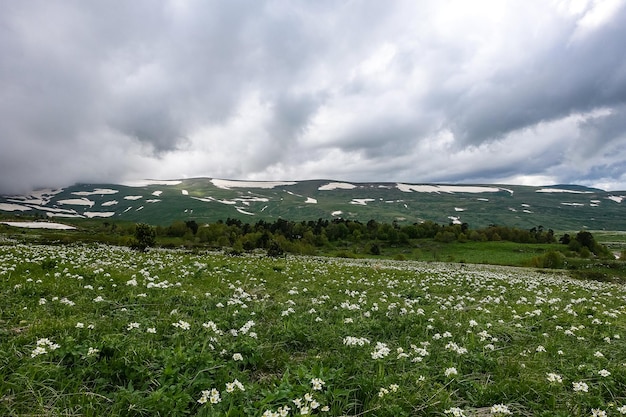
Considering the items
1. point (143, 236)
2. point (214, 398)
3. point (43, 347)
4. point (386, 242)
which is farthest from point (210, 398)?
point (386, 242)

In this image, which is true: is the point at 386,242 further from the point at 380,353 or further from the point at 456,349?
the point at 380,353

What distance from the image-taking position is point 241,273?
21.3 meters

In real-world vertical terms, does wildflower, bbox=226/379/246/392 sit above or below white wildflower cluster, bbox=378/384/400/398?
above

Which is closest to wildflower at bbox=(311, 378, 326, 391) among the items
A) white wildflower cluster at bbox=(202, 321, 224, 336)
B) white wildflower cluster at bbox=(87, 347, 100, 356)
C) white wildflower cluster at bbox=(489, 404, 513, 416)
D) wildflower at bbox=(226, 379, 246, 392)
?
wildflower at bbox=(226, 379, 246, 392)

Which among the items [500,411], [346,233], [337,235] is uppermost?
[500,411]

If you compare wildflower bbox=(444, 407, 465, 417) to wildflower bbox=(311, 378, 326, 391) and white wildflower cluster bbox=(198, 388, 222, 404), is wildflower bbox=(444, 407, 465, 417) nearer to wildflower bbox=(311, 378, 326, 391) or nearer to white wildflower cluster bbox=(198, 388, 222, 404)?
wildflower bbox=(311, 378, 326, 391)

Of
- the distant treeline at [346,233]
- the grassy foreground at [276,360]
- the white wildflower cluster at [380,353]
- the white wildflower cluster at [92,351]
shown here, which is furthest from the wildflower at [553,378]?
the distant treeline at [346,233]

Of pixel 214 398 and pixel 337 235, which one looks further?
pixel 337 235

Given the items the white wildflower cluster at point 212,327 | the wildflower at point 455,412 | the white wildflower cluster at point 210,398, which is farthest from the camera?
the white wildflower cluster at point 212,327

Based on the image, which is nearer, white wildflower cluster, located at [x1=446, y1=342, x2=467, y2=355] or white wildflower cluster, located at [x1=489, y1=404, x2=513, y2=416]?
white wildflower cluster, located at [x1=489, y1=404, x2=513, y2=416]

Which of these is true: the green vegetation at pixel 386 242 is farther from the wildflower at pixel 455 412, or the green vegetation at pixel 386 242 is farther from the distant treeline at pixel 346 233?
the wildflower at pixel 455 412

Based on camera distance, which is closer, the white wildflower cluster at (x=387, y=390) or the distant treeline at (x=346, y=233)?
the white wildflower cluster at (x=387, y=390)

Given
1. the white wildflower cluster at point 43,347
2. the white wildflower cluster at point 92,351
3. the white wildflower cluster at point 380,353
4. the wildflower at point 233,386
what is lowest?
the white wildflower cluster at point 380,353

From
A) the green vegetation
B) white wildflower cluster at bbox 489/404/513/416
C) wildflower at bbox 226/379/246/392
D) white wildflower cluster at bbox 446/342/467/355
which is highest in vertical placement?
wildflower at bbox 226/379/246/392
